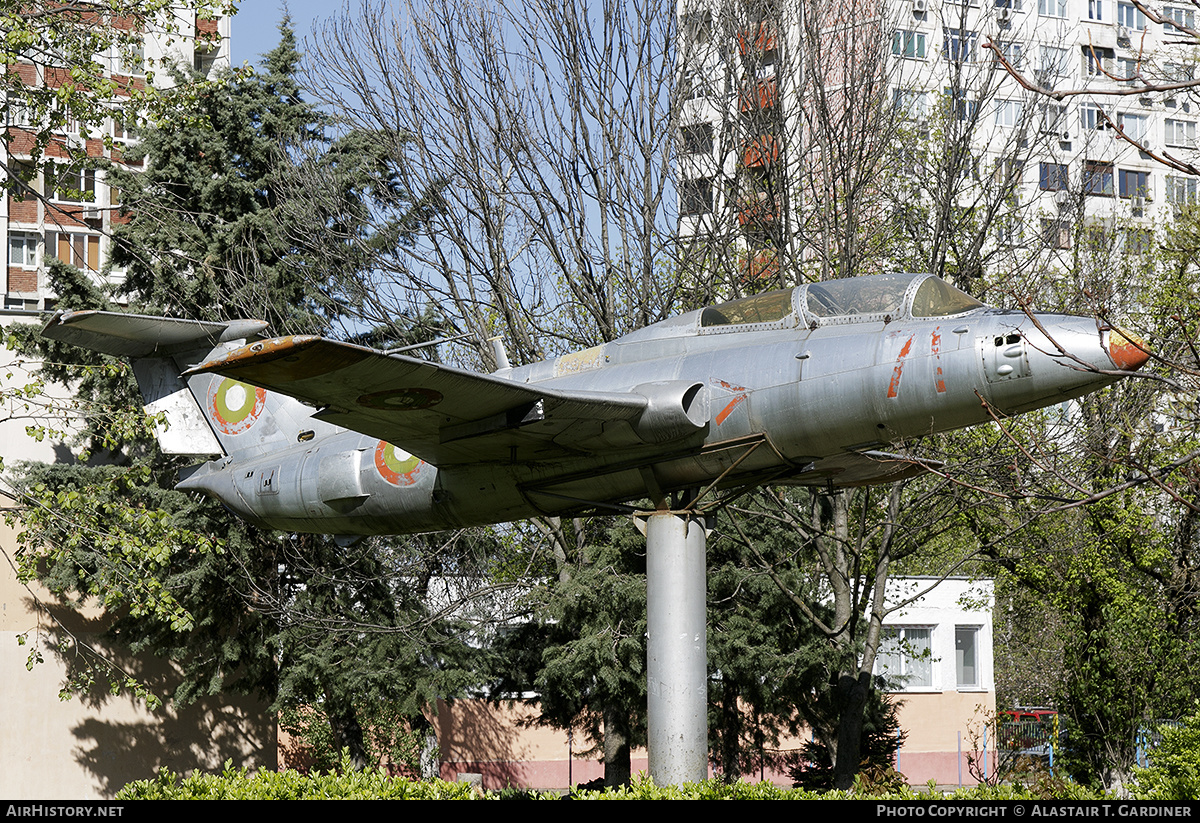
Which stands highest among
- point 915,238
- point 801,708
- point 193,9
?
point 193,9

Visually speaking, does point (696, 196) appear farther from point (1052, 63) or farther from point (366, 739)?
point (366, 739)

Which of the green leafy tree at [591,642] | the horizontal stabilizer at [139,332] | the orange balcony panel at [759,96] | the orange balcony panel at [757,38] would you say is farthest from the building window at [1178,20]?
the green leafy tree at [591,642]

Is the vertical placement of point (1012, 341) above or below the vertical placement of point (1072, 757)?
above

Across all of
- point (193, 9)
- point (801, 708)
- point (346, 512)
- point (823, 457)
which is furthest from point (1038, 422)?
point (193, 9)

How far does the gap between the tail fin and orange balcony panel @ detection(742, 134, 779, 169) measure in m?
8.07

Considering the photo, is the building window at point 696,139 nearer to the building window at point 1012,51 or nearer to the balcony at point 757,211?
the balcony at point 757,211

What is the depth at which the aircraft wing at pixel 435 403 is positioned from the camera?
757cm

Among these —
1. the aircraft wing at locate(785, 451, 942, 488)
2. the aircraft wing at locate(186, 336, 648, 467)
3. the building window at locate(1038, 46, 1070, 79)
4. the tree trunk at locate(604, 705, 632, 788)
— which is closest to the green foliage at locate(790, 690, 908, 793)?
the tree trunk at locate(604, 705, 632, 788)

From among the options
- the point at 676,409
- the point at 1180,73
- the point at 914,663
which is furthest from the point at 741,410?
the point at 914,663

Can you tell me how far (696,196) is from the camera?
59.0ft

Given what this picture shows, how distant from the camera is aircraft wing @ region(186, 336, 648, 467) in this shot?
7574 millimetres

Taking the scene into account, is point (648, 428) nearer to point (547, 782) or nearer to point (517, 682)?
point (517, 682)

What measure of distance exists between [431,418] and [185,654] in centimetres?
1365

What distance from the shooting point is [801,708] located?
19.1 meters
